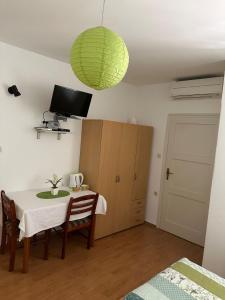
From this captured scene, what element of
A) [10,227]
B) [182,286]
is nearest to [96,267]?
[10,227]

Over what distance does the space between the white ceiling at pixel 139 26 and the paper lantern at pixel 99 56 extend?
2.09 feet

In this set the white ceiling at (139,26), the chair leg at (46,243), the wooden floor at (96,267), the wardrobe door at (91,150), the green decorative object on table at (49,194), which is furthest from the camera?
the wardrobe door at (91,150)

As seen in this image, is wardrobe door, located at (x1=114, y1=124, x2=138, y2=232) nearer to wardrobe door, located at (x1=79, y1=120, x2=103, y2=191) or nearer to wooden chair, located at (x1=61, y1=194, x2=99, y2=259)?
wardrobe door, located at (x1=79, y1=120, x2=103, y2=191)

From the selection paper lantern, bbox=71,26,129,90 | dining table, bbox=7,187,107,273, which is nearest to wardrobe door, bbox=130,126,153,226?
dining table, bbox=7,187,107,273

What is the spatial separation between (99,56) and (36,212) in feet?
6.21

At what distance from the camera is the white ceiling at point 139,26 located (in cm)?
169

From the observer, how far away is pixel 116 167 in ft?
11.4

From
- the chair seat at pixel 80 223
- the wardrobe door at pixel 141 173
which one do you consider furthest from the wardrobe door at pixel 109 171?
the wardrobe door at pixel 141 173

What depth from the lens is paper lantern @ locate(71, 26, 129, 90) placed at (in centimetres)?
120

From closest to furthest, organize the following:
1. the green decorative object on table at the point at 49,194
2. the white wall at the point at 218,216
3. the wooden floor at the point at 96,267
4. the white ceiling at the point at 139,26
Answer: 1. the white ceiling at the point at 139,26
2. the wooden floor at the point at 96,267
3. the white wall at the point at 218,216
4. the green decorative object on table at the point at 49,194

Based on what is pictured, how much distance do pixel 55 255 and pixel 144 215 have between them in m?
1.89

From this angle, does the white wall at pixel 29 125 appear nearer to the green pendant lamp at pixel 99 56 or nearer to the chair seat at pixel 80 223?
the chair seat at pixel 80 223

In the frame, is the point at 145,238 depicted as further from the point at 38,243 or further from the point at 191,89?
the point at 191,89

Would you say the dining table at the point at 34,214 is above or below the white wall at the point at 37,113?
below
